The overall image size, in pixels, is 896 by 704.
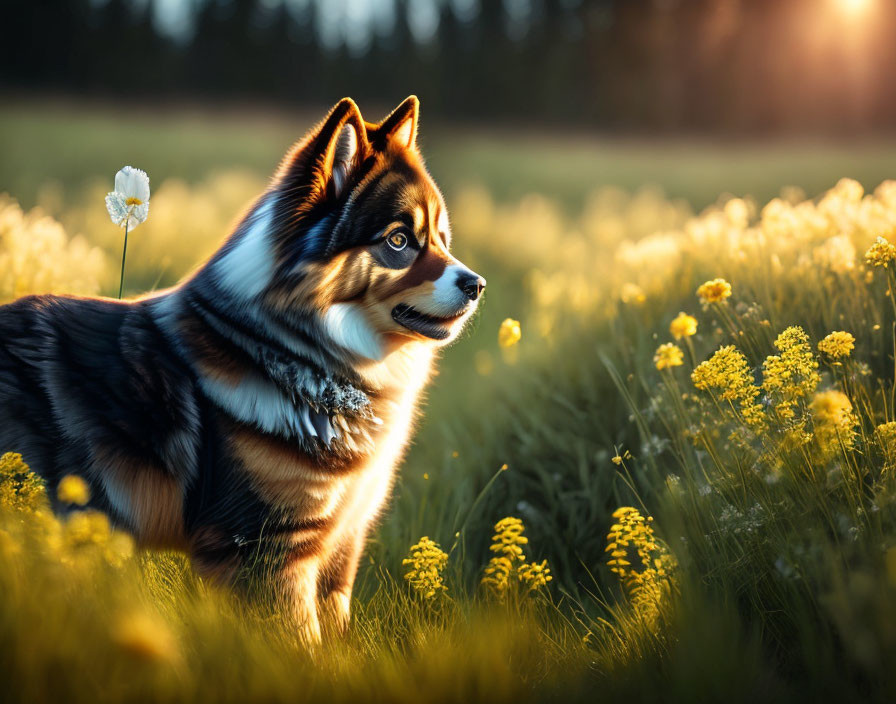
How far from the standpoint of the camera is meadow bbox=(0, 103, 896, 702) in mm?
1919

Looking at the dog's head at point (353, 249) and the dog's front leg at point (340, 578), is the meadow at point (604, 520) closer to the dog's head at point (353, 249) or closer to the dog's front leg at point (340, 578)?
the dog's front leg at point (340, 578)

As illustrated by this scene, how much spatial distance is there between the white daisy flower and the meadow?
657 millimetres

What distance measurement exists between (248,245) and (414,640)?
5.08 ft

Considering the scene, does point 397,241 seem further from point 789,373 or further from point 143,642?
point 143,642

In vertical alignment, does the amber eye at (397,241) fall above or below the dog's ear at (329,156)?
below

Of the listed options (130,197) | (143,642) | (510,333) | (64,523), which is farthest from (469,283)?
(143,642)

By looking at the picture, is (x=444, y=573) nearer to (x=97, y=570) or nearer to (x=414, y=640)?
(x=414, y=640)

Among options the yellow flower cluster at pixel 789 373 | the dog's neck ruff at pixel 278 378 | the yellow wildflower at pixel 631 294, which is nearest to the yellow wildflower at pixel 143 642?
the dog's neck ruff at pixel 278 378

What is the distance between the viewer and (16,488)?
2268 mm

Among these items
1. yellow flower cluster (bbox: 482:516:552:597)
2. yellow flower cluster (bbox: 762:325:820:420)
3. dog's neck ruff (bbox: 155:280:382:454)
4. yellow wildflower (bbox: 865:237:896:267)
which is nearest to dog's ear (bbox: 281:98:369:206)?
dog's neck ruff (bbox: 155:280:382:454)

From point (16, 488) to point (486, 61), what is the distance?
19.4 metres

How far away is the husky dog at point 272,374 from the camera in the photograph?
8.39ft

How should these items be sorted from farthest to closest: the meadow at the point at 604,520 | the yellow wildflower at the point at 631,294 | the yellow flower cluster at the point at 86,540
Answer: the yellow wildflower at the point at 631,294
the meadow at the point at 604,520
the yellow flower cluster at the point at 86,540

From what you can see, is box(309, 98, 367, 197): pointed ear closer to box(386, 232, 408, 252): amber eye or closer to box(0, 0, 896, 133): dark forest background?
box(386, 232, 408, 252): amber eye
